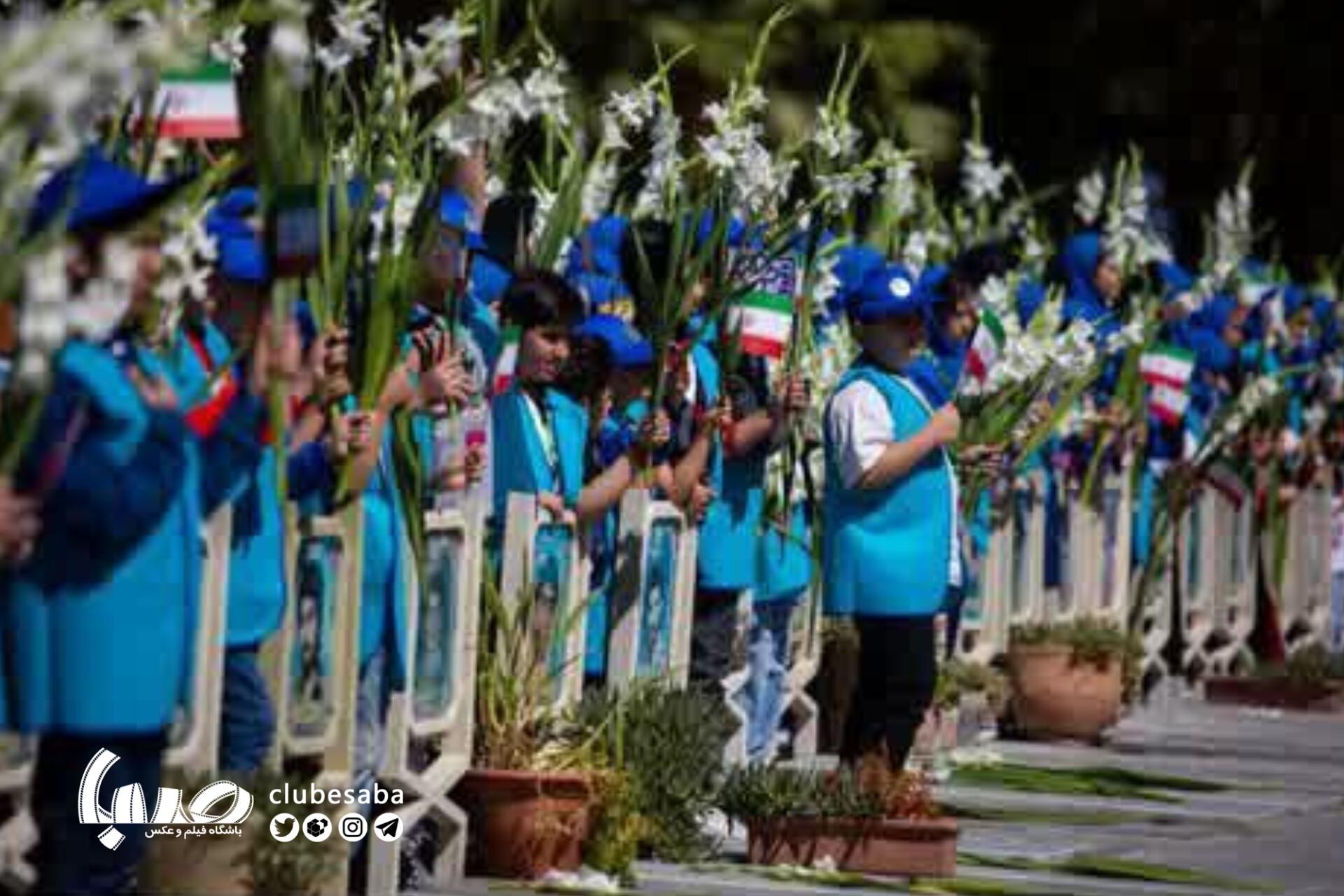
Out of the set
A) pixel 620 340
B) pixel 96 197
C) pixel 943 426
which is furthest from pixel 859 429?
pixel 96 197

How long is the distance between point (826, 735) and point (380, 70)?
218 inches

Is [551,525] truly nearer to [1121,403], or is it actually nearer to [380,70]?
[380,70]

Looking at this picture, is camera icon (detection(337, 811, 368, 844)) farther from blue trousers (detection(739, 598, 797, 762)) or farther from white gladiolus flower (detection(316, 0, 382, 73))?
blue trousers (detection(739, 598, 797, 762))

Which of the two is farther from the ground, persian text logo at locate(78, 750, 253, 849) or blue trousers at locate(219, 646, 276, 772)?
blue trousers at locate(219, 646, 276, 772)

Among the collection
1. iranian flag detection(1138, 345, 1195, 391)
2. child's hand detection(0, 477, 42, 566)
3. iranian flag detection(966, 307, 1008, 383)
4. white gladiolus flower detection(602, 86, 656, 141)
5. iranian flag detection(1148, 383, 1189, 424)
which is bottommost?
child's hand detection(0, 477, 42, 566)

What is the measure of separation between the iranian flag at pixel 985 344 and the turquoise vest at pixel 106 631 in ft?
23.1

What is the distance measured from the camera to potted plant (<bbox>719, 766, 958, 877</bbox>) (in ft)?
40.3

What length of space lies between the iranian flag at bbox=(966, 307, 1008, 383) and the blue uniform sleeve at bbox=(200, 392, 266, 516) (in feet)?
20.3

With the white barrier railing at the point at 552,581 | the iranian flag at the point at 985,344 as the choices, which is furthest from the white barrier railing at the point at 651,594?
the iranian flag at the point at 985,344

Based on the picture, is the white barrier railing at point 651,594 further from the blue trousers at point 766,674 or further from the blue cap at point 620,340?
the blue trousers at point 766,674

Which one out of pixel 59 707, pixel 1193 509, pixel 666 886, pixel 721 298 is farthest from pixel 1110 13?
pixel 59 707

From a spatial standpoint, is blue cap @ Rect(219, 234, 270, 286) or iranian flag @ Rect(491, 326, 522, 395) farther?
iranian flag @ Rect(491, 326, 522, 395)

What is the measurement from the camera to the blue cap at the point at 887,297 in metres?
13.2

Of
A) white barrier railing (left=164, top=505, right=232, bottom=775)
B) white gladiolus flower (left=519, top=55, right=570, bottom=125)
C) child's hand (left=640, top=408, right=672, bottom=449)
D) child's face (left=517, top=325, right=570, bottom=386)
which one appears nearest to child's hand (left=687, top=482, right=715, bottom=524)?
child's hand (left=640, top=408, right=672, bottom=449)
